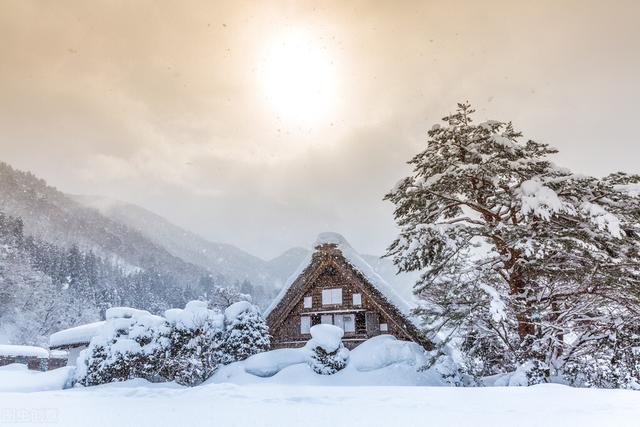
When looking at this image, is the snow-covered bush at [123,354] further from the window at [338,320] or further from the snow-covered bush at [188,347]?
the window at [338,320]

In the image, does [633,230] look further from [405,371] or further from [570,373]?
[405,371]

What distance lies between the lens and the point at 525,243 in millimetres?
10805

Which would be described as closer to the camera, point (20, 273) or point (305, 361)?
point (305, 361)

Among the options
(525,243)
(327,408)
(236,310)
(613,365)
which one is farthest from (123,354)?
(613,365)

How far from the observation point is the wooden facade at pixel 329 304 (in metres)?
24.4

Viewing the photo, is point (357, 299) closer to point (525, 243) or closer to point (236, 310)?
point (236, 310)

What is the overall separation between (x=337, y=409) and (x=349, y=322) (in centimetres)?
1909

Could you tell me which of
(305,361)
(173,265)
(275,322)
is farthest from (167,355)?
(173,265)

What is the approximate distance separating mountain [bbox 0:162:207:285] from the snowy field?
485ft

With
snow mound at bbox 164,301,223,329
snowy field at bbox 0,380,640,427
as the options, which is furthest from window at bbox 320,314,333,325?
snowy field at bbox 0,380,640,427

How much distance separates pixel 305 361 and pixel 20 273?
85.6m

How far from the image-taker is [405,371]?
1603cm

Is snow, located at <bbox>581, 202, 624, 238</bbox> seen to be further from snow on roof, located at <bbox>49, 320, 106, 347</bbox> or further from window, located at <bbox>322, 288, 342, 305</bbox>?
snow on roof, located at <bbox>49, 320, 106, 347</bbox>

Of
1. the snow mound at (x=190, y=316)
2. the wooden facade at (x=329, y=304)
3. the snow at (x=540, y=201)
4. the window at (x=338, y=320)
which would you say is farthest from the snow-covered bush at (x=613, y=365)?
the snow mound at (x=190, y=316)
